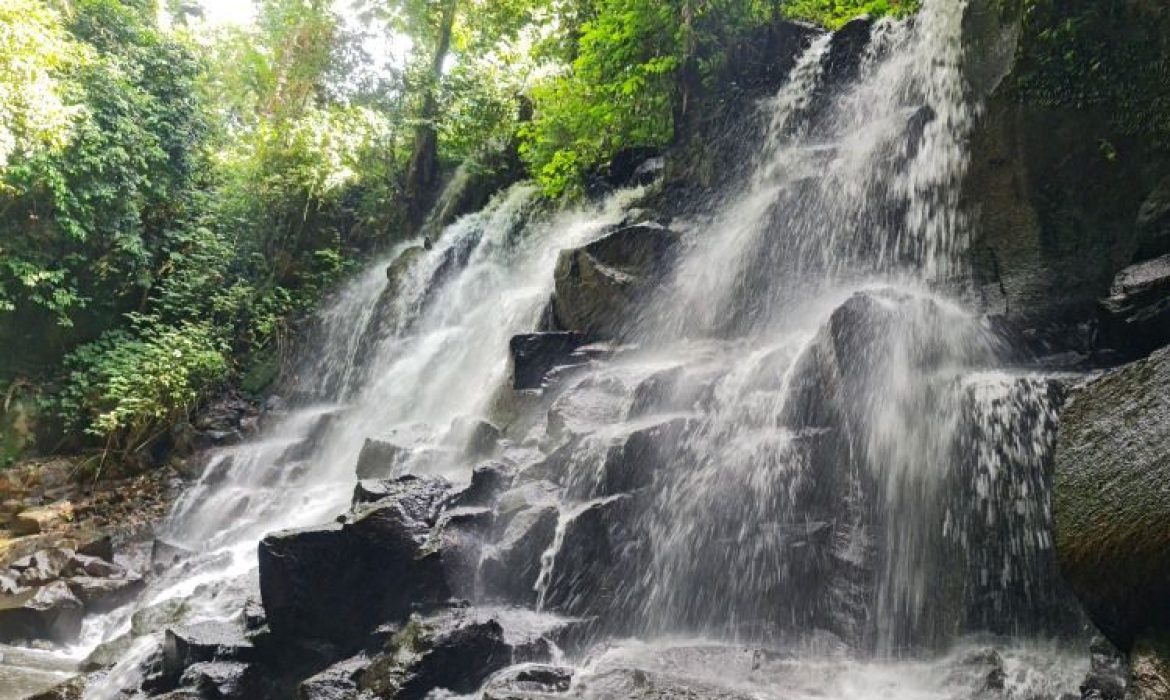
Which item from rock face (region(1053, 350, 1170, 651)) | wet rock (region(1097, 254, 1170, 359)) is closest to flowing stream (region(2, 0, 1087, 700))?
wet rock (region(1097, 254, 1170, 359))

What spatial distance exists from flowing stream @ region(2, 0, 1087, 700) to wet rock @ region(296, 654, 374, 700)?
1.30 meters

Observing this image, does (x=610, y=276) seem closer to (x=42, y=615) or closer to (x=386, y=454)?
(x=386, y=454)

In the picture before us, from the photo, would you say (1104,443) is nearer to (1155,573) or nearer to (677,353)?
(1155,573)

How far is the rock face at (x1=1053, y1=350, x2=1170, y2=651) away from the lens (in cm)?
335

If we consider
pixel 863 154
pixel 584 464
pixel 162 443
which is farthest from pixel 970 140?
pixel 162 443

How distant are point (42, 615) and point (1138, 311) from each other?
1265cm

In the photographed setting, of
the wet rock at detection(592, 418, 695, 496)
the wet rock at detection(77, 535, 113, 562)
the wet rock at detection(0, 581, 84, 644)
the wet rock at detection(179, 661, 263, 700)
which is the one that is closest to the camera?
the wet rock at detection(179, 661, 263, 700)

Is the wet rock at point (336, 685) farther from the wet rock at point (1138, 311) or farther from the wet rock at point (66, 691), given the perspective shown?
the wet rock at point (1138, 311)

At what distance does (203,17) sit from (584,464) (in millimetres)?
39588

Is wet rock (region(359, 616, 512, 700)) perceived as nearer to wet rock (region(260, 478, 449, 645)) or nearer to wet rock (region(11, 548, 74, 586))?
wet rock (region(260, 478, 449, 645))

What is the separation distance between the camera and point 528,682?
546 cm

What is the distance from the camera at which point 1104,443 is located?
148 inches

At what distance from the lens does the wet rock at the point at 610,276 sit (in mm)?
10836

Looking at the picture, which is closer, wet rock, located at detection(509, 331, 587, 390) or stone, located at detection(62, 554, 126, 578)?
wet rock, located at detection(509, 331, 587, 390)
